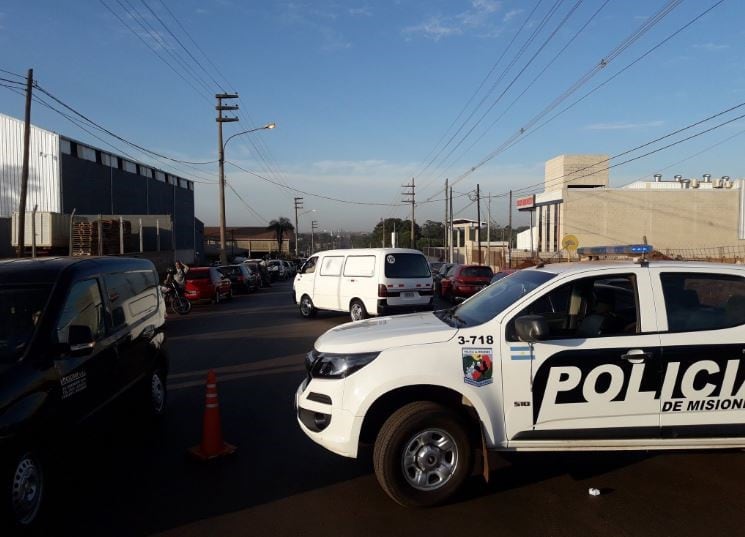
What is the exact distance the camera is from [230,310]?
22.1m

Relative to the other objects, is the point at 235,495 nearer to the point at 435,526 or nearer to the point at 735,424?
the point at 435,526

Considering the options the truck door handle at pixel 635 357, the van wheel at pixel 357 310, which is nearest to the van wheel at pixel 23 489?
the truck door handle at pixel 635 357

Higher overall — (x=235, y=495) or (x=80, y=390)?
(x=80, y=390)

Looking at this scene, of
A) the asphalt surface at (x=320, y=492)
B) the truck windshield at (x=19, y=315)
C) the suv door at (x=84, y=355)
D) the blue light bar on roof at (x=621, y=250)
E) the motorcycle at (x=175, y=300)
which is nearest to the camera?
the asphalt surface at (x=320, y=492)

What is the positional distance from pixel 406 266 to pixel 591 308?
9753 millimetres

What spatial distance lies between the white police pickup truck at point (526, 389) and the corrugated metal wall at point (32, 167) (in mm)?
38255

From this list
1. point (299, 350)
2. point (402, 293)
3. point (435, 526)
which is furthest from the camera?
point (402, 293)

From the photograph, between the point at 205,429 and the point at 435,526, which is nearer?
the point at 435,526

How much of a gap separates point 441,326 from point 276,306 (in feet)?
61.6

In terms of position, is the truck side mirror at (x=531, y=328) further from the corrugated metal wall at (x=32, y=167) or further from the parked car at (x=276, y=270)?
the parked car at (x=276, y=270)

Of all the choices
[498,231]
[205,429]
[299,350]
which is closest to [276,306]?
[299,350]

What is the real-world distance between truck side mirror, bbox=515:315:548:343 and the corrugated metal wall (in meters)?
38.9

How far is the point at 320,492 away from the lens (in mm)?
4969

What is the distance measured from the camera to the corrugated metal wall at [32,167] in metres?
37.4
